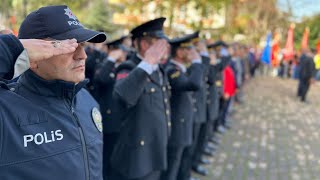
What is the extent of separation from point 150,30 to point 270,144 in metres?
5.08

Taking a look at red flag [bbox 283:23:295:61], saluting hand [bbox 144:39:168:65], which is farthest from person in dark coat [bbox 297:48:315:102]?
saluting hand [bbox 144:39:168:65]

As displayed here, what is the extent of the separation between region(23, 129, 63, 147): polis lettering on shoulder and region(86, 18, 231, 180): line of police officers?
1.43 m

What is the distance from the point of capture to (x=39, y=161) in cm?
164

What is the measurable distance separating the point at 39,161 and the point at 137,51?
2083 mm

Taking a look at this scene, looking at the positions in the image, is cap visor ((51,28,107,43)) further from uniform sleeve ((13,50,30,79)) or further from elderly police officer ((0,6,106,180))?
uniform sleeve ((13,50,30,79))

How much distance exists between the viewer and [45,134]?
5.51 feet

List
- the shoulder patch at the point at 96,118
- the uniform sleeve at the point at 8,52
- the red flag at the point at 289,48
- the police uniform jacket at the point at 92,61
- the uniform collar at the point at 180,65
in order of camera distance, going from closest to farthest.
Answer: the uniform sleeve at the point at 8,52, the shoulder patch at the point at 96,118, the uniform collar at the point at 180,65, the police uniform jacket at the point at 92,61, the red flag at the point at 289,48

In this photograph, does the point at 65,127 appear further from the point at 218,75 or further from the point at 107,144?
the point at 218,75

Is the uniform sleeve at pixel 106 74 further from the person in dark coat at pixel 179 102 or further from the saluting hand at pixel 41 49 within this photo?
the saluting hand at pixel 41 49

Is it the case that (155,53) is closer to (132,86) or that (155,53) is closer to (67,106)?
(132,86)

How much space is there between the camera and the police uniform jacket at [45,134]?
1.59 meters

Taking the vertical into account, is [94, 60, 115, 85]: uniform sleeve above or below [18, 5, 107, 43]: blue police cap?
below

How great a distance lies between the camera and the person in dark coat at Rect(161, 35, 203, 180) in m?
4.16

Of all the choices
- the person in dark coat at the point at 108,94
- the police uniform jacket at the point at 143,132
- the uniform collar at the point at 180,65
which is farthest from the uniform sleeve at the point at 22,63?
the person in dark coat at the point at 108,94
